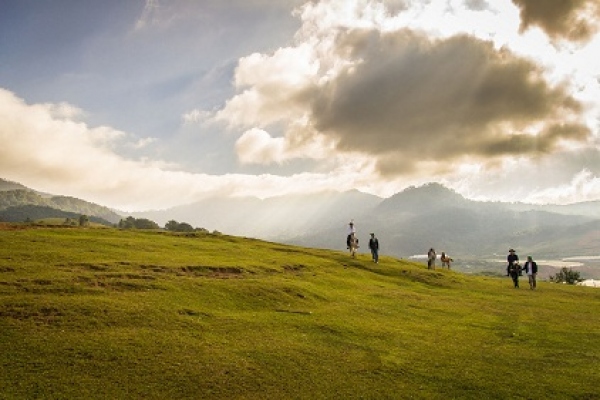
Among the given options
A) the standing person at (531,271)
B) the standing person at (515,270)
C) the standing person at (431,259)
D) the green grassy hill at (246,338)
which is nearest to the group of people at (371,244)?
the standing person at (431,259)

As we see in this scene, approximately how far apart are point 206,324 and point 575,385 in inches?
623

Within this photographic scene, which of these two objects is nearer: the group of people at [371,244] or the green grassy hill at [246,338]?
the green grassy hill at [246,338]

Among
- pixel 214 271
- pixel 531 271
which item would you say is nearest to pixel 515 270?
pixel 531 271

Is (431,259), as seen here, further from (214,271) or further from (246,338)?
(246,338)

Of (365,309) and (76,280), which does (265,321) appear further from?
(76,280)

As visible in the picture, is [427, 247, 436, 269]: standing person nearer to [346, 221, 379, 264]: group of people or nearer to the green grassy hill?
[346, 221, 379, 264]: group of people

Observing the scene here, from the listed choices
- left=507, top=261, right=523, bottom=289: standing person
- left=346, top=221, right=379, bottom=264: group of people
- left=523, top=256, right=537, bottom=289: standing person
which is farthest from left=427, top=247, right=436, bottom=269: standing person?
left=523, top=256, right=537, bottom=289: standing person

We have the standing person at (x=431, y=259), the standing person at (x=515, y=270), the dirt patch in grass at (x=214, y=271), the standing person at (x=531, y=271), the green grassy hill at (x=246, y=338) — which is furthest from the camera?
the standing person at (x=431, y=259)

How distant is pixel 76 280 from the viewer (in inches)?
983

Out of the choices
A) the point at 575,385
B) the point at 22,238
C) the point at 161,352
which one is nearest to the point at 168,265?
the point at 22,238

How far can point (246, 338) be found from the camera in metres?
19.5

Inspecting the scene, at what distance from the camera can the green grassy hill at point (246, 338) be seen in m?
15.0

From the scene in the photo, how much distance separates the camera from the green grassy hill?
1496 cm

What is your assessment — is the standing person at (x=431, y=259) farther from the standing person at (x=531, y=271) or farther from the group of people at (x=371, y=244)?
the standing person at (x=531, y=271)
